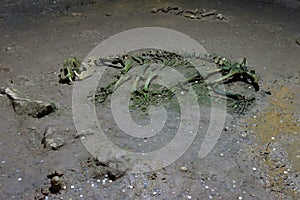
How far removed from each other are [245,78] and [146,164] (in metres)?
1.31

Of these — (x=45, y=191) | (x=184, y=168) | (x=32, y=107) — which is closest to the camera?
(x=45, y=191)

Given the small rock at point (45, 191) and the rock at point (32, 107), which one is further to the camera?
the rock at point (32, 107)

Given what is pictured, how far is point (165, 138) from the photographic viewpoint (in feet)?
8.32

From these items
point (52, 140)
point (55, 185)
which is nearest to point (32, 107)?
point (52, 140)

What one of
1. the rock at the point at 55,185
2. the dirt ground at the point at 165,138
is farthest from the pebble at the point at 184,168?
the rock at the point at 55,185

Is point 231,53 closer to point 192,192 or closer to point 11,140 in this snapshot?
point 192,192

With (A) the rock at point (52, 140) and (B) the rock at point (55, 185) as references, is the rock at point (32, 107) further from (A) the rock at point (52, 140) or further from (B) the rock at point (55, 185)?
(B) the rock at point (55, 185)

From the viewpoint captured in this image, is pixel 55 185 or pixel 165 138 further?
pixel 165 138

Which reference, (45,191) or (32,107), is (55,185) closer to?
(45,191)

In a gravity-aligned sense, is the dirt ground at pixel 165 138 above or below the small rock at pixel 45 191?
above

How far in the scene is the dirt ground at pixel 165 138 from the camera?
218 centimetres

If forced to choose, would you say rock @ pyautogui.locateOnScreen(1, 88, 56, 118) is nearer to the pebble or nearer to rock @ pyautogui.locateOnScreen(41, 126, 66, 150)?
rock @ pyautogui.locateOnScreen(41, 126, 66, 150)

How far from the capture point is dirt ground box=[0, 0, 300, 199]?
2.18 m

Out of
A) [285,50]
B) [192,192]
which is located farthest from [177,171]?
[285,50]
